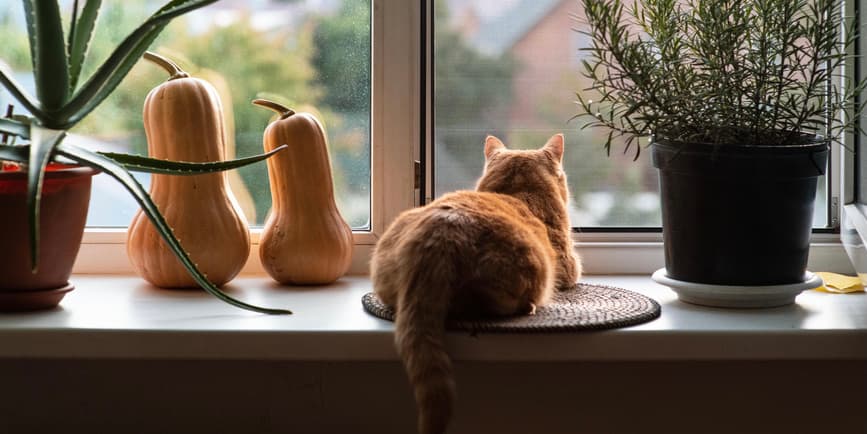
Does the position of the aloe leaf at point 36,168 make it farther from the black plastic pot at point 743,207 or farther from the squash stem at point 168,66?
the black plastic pot at point 743,207

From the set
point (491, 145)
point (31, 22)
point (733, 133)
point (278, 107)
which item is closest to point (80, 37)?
point (31, 22)

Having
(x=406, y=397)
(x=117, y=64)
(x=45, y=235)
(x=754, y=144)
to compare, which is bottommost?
(x=406, y=397)

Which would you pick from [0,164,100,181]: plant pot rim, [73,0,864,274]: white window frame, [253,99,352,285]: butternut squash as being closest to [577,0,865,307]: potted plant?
[73,0,864,274]: white window frame

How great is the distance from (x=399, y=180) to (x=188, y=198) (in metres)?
0.33

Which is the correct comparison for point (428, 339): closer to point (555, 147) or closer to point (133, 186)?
point (133, 186)

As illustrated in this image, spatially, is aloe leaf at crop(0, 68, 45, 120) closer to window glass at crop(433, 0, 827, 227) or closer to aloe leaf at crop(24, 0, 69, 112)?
aloe leaf at crop(24, 0, 69, 112)

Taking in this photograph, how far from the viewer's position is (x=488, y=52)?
4.54ft

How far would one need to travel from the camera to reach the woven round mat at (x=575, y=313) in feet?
3.15

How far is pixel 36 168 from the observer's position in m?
0.91

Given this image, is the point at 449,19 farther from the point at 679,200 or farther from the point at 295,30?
the point at 679,200

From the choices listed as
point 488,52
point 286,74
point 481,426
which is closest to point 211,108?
point 286,74

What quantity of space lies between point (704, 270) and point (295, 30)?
2.37ft

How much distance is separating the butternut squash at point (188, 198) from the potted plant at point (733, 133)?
526 millimetres

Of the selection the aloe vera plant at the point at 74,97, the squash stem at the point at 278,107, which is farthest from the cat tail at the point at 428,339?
the squash stem at the point at 278,107
